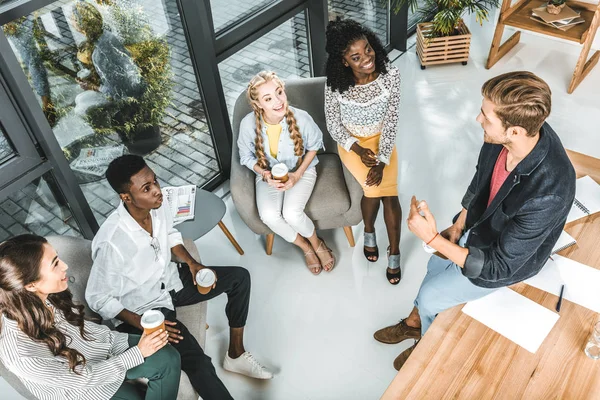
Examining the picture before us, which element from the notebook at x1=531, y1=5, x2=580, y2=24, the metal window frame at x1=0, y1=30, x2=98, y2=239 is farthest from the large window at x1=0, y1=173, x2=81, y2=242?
the notebook at x1=531, y1=5, x2=580, y2=24

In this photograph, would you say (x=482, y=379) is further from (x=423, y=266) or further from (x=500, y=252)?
(x=423, y=266)

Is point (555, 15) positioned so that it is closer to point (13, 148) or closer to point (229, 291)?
point (229, 291)

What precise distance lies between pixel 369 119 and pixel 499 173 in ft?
3.52

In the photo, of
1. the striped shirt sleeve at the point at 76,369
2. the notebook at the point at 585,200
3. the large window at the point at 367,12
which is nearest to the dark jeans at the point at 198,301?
the striped shirt sleeve at the point at 76,369

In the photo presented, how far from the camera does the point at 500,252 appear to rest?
186 centimetres

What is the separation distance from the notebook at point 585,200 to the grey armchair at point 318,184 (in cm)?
Result: 107

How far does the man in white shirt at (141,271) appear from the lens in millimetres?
2244

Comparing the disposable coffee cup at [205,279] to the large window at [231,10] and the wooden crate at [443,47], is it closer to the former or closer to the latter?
the large window at [231,10]

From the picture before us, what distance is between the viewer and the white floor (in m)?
2.71

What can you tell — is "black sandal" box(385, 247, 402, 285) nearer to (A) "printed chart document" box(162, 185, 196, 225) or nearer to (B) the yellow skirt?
(B) the yellow skirt

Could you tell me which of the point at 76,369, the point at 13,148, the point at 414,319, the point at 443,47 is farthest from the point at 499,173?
the point at 443,47

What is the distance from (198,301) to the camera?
2.53 meters

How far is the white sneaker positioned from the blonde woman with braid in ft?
2.31

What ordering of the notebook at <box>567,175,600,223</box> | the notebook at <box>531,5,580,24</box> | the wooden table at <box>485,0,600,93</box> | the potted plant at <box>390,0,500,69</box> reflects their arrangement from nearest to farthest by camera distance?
the notebook at <box>567,175,600,223</box>
the wooden table at <box>485,0,600,93</box>
the notebook at <box>531,5,580,24</box>
the potted plant at <box>390,0,500,69</box>
